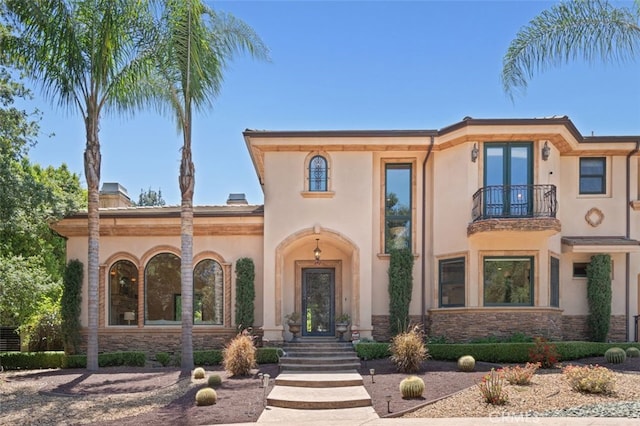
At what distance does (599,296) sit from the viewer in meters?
17.3

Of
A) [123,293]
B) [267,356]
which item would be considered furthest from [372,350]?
[123,293]

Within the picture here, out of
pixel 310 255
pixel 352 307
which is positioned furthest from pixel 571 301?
pixel 310 255

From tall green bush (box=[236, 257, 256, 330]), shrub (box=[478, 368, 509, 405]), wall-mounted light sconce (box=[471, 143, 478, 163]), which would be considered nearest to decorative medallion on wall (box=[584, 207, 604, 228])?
wall-mounted light sconce (box=[471, 143, 478, 163])

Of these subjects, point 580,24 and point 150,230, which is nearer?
point 580,24

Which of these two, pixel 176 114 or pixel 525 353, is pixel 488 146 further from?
pixel 176 114

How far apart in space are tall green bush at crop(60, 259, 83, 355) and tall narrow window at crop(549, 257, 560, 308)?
1564cm

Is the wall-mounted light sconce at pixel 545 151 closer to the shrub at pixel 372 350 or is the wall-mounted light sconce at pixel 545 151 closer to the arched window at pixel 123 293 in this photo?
the shrub at pixel 372 350

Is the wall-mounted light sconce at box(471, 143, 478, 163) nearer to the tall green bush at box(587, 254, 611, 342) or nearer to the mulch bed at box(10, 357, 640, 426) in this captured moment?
the tall green bush at box(587, 254, 611, 342)

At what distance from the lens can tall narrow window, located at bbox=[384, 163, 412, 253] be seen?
17.9m

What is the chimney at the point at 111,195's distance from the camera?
21.5 m

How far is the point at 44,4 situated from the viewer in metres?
13.8

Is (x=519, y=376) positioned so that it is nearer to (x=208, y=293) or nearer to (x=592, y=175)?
(x=592, y=175)

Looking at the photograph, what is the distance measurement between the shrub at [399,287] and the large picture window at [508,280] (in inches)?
96.2

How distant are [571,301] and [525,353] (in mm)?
4493
